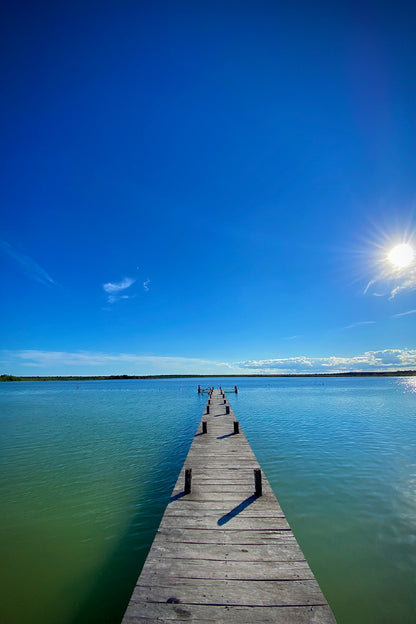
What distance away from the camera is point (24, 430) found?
A: 2317 cm

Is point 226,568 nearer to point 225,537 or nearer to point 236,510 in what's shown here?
point 225,537

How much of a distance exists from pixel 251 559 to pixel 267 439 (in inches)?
569

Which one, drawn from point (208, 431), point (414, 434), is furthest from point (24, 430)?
point (414, 434)

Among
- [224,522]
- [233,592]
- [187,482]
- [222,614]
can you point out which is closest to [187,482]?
[187,482]

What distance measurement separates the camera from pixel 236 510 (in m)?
7.34

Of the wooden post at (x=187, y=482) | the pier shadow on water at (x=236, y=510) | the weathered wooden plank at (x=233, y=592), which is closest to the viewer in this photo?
the weathered wooden plank at (x=233, y=592)

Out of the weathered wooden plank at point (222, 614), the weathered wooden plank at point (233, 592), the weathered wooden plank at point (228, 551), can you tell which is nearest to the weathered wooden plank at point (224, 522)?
the weathered wooden plank at point (228, 551)

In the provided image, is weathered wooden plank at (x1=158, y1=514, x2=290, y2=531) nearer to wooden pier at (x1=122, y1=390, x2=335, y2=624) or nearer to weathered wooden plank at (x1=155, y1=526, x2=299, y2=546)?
wooden pier at (x1=122, y1=390, x2=335, y2=624)

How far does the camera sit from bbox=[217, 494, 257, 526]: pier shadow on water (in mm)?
6781

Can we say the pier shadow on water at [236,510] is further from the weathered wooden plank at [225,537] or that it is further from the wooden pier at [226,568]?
the weathered wooden plank at [225,537]

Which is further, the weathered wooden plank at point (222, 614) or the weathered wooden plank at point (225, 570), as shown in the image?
the weathered wooden plank at point (225, 570)

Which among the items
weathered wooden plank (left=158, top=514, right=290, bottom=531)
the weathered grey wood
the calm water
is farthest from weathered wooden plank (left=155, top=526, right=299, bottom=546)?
the weathered grey wood

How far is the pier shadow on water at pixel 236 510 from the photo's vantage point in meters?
6.78

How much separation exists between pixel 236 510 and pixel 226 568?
8.05 ft
